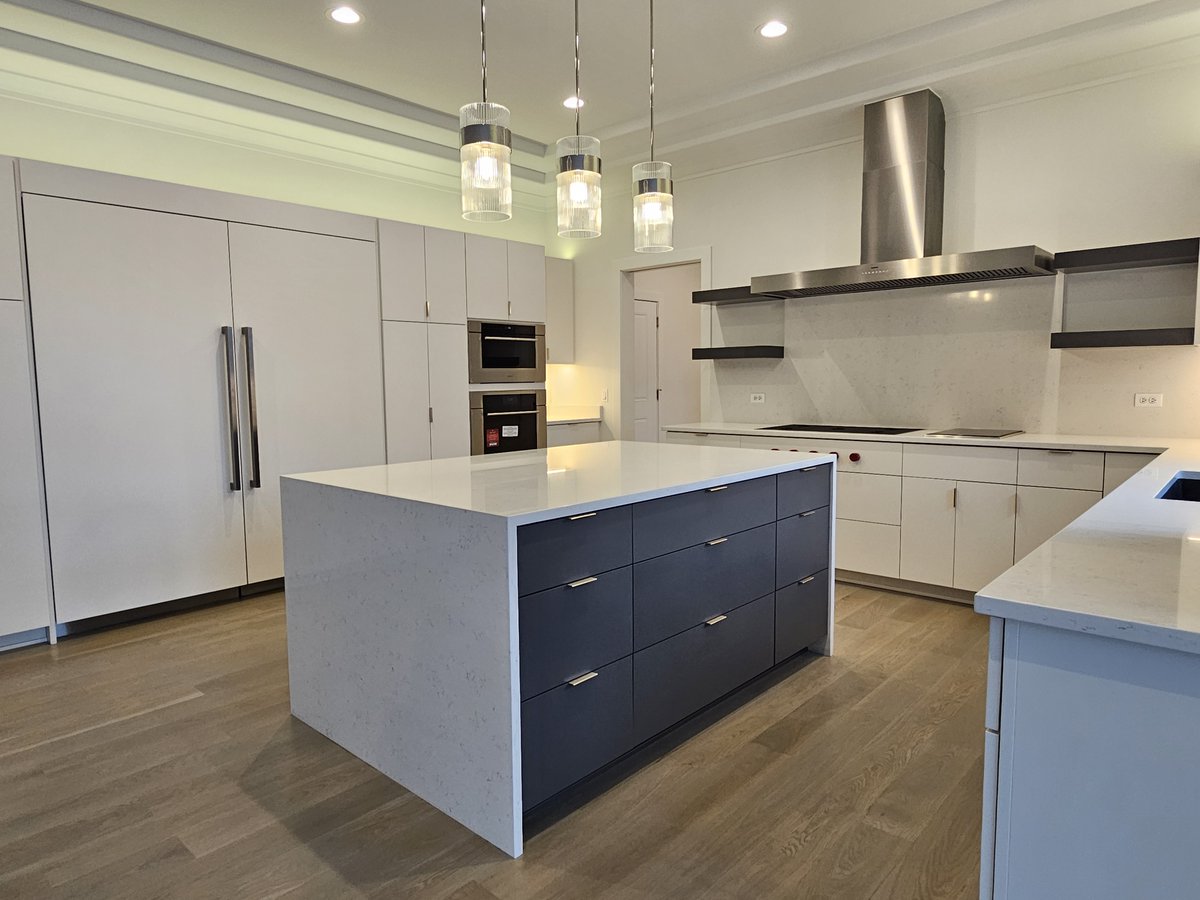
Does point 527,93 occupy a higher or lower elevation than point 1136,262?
higher

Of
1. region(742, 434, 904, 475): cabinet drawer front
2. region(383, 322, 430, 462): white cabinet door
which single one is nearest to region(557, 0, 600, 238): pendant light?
region(742, 434, 904, 475): cabinet drawer front

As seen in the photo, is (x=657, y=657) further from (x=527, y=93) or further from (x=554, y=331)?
(x=554, y=331)

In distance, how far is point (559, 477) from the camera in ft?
7.84

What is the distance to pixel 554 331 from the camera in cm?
605


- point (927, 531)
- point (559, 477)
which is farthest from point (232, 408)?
point (927, 531)

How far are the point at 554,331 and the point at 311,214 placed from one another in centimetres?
232

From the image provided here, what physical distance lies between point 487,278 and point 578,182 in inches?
111

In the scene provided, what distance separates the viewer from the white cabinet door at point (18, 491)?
3.14 meters

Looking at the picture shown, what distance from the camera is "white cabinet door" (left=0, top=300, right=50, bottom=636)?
3141mm

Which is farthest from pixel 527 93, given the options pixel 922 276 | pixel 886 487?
pixel 886 487

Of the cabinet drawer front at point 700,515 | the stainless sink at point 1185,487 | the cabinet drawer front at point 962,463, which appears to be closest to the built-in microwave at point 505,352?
the cabinet drawer front at point 962,463

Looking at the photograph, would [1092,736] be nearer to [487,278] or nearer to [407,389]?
[407,389]

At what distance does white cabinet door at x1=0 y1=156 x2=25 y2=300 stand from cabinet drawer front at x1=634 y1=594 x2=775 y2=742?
3097 millimetres

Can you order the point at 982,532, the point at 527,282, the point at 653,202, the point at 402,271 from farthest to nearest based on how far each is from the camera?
the point at 527,282
the point at 402,271
the point at 982,532
the point at 653,202
